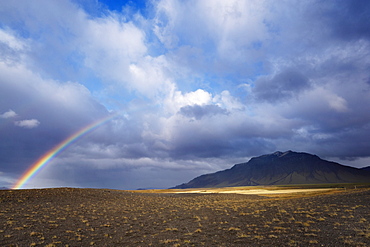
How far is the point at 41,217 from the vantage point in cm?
2902

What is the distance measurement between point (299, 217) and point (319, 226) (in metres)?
4.24

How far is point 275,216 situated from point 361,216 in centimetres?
810

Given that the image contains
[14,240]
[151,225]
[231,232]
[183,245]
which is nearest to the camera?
[183,245]

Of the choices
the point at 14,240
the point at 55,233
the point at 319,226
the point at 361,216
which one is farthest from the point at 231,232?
the point at 14,240

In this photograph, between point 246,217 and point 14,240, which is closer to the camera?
point 14,240

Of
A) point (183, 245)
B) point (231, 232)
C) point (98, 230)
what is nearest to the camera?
point (183, 245)

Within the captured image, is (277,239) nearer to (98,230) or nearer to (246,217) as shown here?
(246,217)

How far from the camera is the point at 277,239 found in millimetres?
17891

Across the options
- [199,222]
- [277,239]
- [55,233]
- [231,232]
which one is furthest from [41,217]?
[277,239]

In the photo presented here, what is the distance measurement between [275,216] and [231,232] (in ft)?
27.7

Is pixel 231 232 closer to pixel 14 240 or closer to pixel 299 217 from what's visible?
pixel 299 217

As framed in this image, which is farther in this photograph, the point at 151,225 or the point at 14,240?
the point at 151,225

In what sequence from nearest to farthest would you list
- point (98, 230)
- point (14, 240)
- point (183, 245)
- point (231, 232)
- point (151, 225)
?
point (183, 245) < point (14, 240) < point (231, 232) < point (98, 230) < point (151, 225)

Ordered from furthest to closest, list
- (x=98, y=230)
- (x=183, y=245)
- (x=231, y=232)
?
(x=98, y=230) → (x=231, y=232) → (x=183, y=245)
